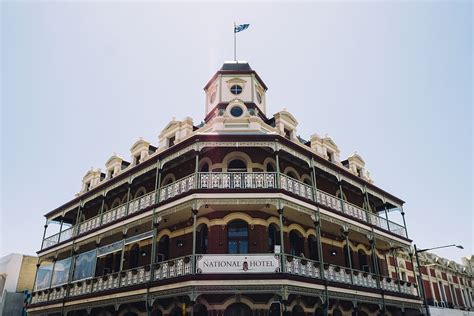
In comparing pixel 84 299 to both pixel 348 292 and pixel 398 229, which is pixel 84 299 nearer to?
pixel 348 292

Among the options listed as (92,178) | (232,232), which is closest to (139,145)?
(92,178)

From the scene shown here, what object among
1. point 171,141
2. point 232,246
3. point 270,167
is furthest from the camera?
point 171,141

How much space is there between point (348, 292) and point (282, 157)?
760 centimetres

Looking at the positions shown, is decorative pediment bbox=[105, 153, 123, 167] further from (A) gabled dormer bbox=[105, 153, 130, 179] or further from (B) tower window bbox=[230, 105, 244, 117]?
(B) tower window bbox=[230, 105, 244, 117]

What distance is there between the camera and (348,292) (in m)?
17.3

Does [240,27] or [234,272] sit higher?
[240,27]

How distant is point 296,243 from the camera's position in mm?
19000

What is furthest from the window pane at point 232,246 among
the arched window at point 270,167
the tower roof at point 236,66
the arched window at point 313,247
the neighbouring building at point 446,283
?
the neighbouring building at point 446,283

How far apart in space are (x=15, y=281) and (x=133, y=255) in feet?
66.6

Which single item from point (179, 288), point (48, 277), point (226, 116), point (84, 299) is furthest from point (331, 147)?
point (48, 277)

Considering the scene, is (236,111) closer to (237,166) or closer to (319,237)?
(237,166)

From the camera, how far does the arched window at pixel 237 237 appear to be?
1686 centimetres

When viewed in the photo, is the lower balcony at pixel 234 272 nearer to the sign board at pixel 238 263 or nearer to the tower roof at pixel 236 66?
the sign board at pixel 238 263

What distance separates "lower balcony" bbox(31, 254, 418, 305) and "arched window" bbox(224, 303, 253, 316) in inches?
85.1
